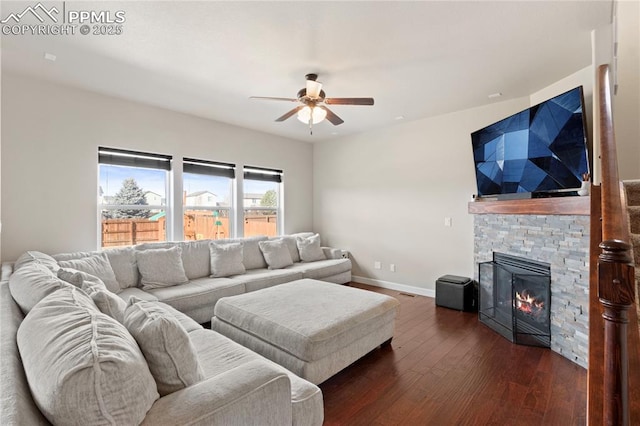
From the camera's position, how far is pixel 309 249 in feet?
16.4

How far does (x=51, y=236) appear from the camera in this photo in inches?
127

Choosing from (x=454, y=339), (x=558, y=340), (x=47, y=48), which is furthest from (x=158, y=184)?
(x=558, y=340)

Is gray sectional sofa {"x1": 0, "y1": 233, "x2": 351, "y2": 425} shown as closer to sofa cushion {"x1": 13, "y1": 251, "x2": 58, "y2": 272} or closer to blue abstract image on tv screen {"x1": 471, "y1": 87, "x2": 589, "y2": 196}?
sofa cushion {"x1": 13, "y1": 251, "x2": 58, "y2": 272}

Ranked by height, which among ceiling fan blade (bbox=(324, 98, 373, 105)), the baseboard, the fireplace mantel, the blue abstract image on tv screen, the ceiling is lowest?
the baseboard

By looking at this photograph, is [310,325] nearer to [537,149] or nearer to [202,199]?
[537,149]

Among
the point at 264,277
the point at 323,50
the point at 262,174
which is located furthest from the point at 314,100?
the point at 262,174

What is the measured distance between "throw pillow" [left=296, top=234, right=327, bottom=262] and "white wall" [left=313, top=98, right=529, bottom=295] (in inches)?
27.2

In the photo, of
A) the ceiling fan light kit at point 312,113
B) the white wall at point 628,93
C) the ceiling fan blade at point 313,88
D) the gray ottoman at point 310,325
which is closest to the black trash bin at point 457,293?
the gray ottoman at point 310,325

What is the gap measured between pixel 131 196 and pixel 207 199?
1.02 meters

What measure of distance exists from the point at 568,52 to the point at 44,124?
5139 mm

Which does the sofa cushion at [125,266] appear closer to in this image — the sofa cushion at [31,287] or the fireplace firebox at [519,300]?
the sofa cushion at [31,287]

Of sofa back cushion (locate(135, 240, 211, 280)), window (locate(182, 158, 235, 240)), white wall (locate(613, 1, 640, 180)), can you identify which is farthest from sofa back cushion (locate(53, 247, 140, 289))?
white wall (locate(613, 1, 640, 180))

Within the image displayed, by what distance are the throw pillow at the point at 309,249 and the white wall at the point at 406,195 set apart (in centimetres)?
69

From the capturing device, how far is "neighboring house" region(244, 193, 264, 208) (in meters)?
5.09
